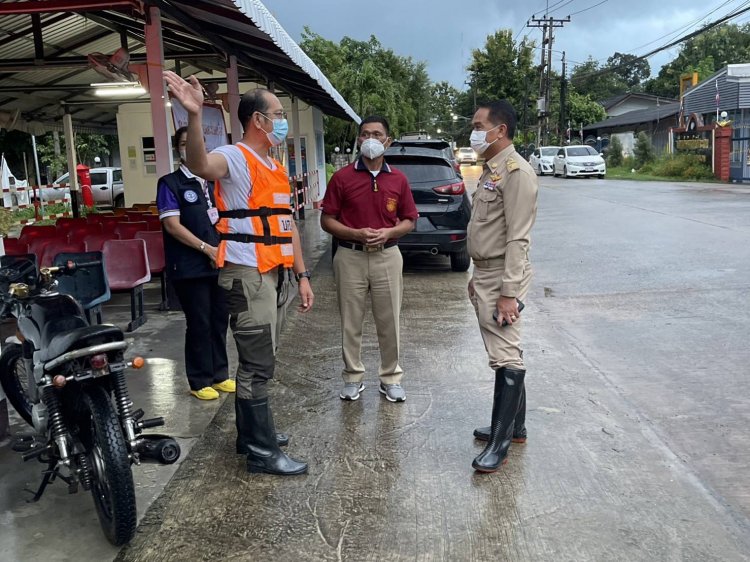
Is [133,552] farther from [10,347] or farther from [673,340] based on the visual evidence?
[673,340]

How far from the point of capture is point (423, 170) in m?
9.85

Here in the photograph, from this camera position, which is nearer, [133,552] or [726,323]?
[133,552]

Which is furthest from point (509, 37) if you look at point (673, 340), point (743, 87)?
point (673, 340)

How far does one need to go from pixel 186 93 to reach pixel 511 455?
2.66 meters

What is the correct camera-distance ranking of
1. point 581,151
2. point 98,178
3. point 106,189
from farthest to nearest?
point 581,151
point 98,178
point 106,189

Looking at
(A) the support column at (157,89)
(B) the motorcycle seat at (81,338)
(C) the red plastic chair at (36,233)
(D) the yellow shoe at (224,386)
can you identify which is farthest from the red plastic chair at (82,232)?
(B) the motorcycle seat at (81,338)

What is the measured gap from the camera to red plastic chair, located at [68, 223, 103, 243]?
8091mm

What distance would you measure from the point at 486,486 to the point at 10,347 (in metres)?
2.78

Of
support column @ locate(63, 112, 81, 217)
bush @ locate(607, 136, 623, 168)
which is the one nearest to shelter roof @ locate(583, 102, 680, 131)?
bush @ locate(607, 136, 623, 168)

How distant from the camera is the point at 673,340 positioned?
6.42m

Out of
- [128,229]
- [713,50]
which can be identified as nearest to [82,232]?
[128,229]

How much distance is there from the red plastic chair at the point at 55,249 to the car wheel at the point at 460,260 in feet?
16.3

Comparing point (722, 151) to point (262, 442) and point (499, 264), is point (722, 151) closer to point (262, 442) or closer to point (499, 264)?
point (499, 264)

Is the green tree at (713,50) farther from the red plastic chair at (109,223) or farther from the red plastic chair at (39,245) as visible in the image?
the red plastic chair at (39,245)
